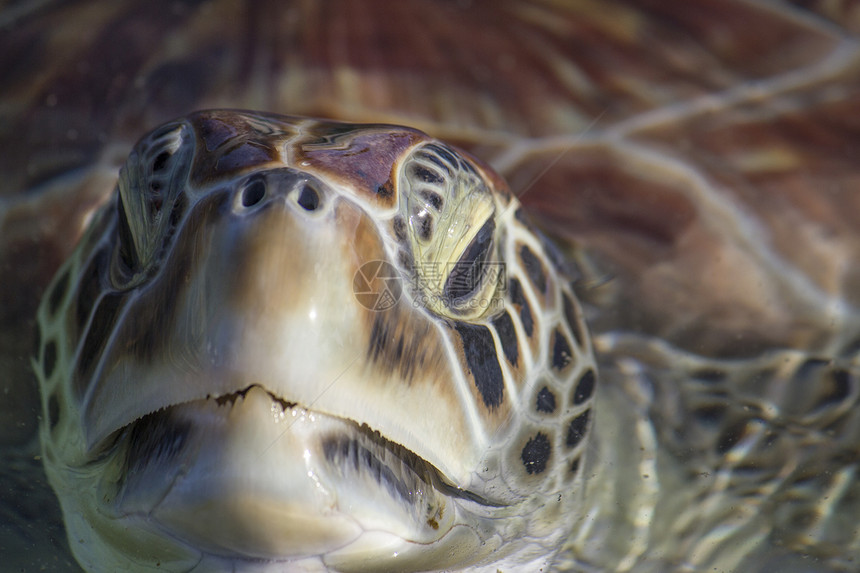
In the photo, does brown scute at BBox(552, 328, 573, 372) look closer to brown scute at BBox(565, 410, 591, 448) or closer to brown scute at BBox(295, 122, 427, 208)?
brown scute at BBox(565, 410, 591, 448)

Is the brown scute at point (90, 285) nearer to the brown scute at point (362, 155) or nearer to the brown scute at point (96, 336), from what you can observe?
the brown scute at point (96, 336)

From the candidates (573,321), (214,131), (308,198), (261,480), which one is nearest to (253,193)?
(308,198)

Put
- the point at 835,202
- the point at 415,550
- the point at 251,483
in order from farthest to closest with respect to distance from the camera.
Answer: the point at 835,202 → the point at 415,550 → the point at 251,483

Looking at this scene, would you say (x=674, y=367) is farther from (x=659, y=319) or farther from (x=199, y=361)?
(x=199, y=361)

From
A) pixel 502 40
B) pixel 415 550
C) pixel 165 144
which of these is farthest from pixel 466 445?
pixel 502 40

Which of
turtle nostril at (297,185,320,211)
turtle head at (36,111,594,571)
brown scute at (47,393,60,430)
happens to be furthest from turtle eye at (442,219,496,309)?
brown scute at (47,393,60,430)

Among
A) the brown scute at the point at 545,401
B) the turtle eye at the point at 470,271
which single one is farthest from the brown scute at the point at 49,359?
the brown scute at the point at 545,401

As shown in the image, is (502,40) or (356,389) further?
(502,40)
